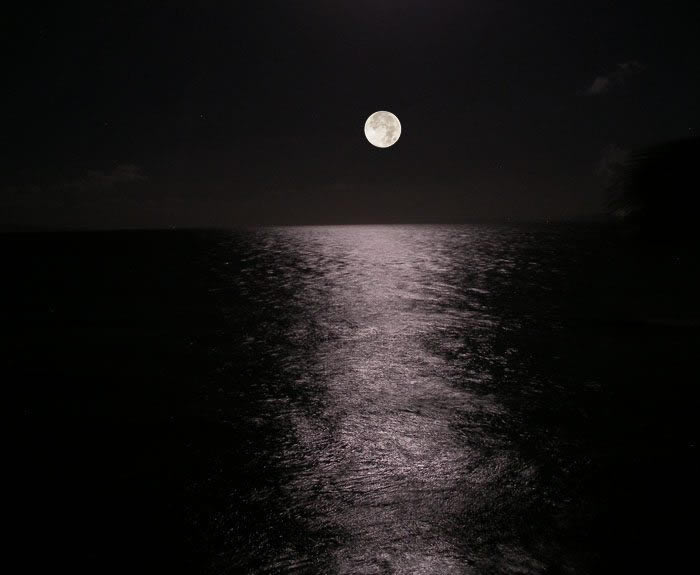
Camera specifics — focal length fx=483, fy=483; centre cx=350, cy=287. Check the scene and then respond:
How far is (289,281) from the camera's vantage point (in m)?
35.3

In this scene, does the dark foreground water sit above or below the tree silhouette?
below

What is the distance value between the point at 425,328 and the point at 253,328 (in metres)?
6.41

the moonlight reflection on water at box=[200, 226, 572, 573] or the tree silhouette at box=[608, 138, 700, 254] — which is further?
the tree silhouette at box=[608, 138, 700, 254]

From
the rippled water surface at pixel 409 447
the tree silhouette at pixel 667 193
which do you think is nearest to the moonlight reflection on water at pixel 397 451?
the rippled water surface at pixel 409 447

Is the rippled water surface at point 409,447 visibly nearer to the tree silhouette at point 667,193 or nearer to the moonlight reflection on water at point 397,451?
the moonlight reflection on water at point 397,451

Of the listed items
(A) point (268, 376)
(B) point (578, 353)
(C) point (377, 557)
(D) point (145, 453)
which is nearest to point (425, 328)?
(B) point (578, 353)

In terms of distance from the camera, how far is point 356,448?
777cm

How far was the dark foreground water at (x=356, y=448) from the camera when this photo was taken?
5.34m

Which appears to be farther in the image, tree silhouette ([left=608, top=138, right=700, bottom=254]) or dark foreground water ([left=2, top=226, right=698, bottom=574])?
tree silhouette ([left=608, top=138, right=700, bottom=254])

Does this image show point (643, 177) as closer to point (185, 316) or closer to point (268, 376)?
point (268, 376)

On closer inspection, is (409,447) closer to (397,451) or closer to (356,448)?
(397,451)

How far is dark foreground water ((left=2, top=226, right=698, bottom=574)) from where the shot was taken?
5344mm

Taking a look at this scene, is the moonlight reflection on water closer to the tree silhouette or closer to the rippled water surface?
the rippled water surface

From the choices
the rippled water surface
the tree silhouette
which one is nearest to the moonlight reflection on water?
the rippled water surface
